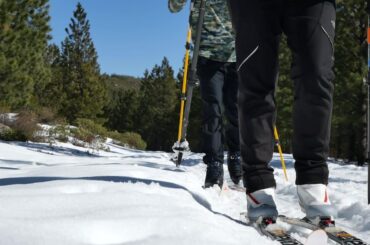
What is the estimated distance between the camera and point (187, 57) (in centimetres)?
434

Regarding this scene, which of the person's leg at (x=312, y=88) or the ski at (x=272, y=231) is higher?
the person's leg at (x=312, y=88)

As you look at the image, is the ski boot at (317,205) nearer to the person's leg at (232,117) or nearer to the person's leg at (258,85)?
the person's leg at (258,85)

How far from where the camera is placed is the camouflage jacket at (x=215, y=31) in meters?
3.44

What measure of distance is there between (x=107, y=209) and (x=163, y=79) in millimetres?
59020

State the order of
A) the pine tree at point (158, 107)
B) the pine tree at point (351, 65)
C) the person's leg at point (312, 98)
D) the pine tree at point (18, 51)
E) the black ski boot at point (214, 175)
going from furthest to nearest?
the pine tree at point (158, 107) → the pine tree at point (18, 51) → the pine tree at point (351, 65) → the black ski boot at point (214, 175) → the person's leg at point (312, 98)

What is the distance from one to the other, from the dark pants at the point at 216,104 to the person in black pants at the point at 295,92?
3.88 feet

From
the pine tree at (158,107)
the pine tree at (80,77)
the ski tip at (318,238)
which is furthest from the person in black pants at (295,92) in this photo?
the pine tree at (158,107)

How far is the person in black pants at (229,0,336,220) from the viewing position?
6.03 feet

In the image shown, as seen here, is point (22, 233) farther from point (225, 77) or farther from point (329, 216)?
point (225, 77)

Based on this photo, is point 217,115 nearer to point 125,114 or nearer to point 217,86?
point 217,86

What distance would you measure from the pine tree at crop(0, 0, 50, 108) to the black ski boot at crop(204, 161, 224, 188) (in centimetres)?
1733

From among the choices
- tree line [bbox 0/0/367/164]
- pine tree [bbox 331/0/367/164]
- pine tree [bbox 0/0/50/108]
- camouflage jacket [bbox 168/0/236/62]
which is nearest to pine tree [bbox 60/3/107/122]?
tree line [bbox 0/0/367/164]

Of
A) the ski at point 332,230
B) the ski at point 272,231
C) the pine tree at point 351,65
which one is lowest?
the ski at point 272,231

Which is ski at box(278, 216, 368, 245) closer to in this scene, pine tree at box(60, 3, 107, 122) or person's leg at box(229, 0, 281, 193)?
person's leg at box(229, 0, 281, 193)
